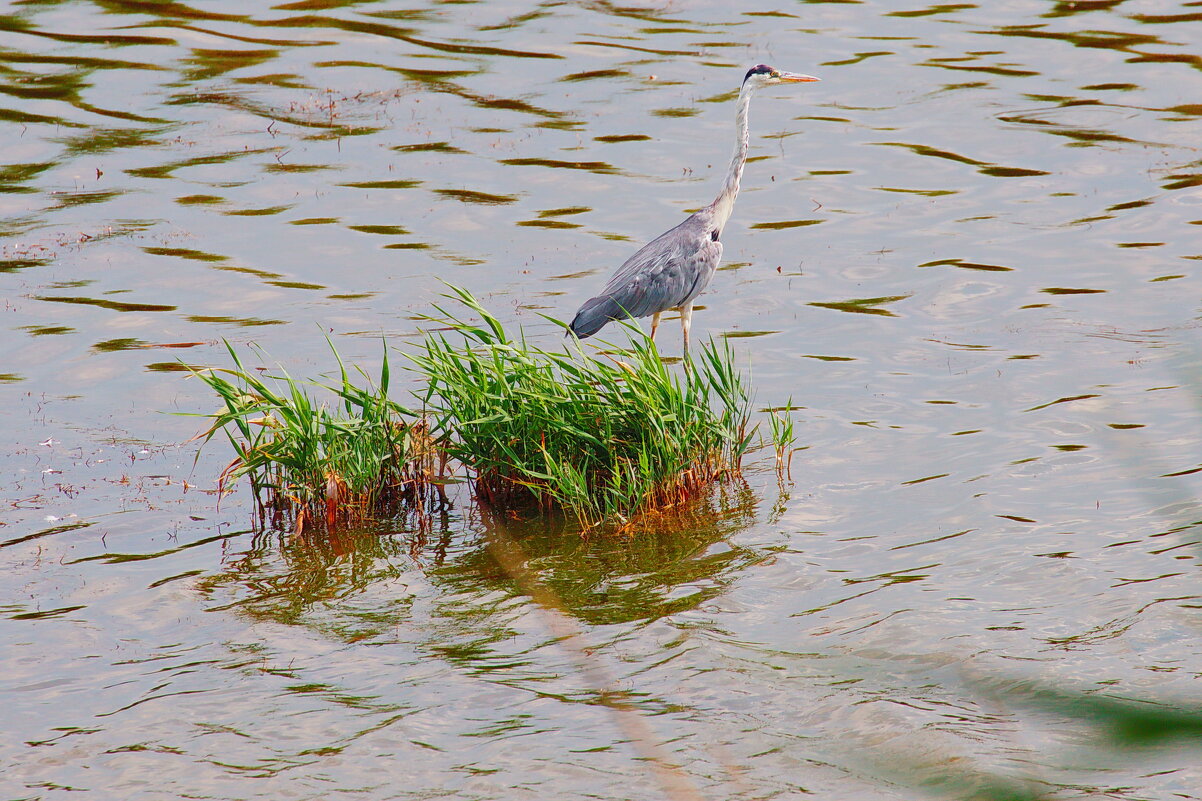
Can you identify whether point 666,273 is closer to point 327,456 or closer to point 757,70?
point 757,70

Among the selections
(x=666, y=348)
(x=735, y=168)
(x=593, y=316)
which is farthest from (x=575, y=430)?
(x=666, y=348)

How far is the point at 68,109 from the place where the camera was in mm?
14555

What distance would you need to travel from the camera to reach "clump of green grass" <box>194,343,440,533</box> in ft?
21.5

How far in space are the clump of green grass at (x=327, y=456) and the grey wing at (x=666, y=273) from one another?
2114mm

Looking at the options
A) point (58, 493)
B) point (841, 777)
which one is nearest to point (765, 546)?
point (841, 777)

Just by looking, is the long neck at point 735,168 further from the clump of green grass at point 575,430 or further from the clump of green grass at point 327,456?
the clump of green grass at point 327,456

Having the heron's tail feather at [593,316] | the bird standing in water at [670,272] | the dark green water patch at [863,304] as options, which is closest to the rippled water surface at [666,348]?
the dark green water patch at [863,304]

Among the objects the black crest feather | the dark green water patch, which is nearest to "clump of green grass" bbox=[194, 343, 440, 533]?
the black crest feather

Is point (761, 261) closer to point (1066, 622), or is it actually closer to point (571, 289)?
point (571, 289)

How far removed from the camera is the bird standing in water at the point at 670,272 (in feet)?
27.3

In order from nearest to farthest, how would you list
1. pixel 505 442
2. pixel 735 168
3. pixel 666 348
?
pixel 505 442 < pixel 735 168 < pixel 666 348

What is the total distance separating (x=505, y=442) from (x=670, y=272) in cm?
244

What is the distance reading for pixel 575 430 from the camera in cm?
654

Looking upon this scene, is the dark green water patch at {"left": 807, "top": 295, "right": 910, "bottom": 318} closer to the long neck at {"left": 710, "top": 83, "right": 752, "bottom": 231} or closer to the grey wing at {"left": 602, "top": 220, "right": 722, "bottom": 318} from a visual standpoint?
the long neck at {"left": 710, "top": 83, "right": 752, "bottom": 231}
